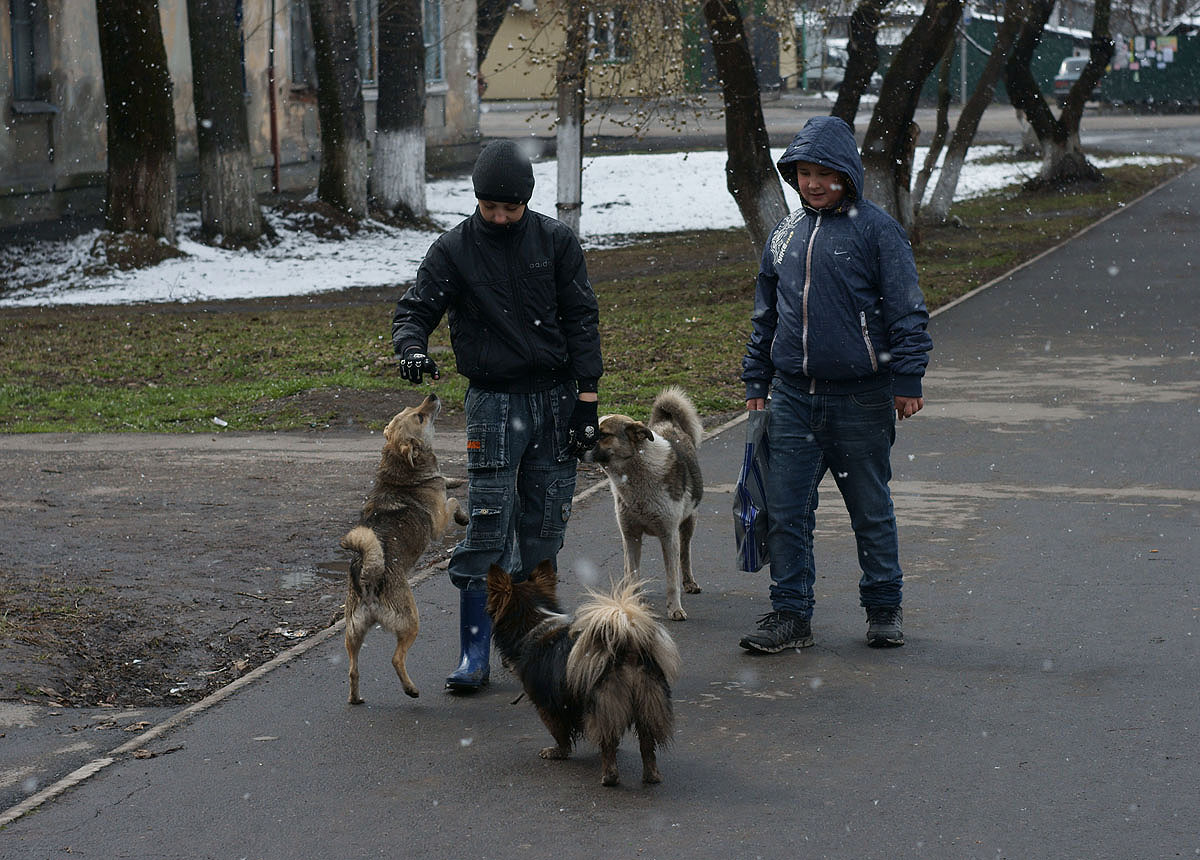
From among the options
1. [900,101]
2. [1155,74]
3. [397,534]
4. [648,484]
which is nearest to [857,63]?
[900,101]

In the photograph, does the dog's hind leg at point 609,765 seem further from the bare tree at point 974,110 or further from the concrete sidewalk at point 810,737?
the bare tree at point 974,110

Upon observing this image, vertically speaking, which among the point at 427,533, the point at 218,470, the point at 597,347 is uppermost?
the point at 597,347

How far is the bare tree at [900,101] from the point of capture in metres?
20.7

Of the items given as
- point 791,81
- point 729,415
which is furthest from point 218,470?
point 791,81

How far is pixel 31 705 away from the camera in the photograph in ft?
18.4

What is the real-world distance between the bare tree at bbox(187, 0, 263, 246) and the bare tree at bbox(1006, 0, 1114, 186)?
16508mm

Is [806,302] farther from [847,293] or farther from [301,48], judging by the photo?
[301,48]

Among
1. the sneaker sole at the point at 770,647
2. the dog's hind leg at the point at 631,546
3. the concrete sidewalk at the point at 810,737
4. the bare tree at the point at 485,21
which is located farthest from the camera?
the bare tree at the point at 485,21

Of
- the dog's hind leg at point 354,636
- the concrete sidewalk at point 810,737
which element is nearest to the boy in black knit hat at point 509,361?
the dog's hind leg at point 354,636

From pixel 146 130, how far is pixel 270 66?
769cm

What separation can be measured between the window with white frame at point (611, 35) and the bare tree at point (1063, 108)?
551 inches

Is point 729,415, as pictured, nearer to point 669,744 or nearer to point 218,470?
point 218,470

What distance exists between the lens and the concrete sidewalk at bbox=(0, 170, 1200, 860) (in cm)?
438

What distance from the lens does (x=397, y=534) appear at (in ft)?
18.7
